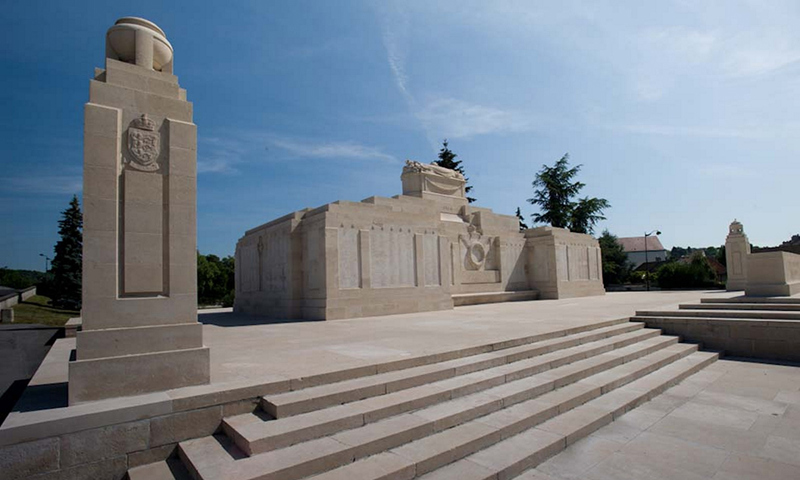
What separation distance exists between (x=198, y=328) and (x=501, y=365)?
455 centimetres

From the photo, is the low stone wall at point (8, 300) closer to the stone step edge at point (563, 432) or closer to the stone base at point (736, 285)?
the stone step edge at point (563, 432)

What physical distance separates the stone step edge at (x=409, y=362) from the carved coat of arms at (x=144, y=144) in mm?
3108

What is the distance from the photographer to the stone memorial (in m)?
15.0

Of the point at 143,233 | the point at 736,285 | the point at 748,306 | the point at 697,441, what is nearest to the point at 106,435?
the point at 143,233

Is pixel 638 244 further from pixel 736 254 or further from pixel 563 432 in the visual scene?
pixel 563 432

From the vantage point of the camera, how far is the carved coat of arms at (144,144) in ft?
17.0

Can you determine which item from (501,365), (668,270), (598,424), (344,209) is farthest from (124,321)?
(668,270)

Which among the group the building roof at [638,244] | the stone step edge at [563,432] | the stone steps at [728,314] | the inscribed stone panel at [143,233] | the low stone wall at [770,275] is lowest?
the stone step edge at [563,432]

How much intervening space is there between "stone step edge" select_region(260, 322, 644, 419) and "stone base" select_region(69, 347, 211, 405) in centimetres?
97

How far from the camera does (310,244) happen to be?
15.6 meters

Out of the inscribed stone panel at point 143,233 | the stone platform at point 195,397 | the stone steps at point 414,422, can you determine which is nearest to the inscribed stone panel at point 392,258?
the stone platform at point 195,397

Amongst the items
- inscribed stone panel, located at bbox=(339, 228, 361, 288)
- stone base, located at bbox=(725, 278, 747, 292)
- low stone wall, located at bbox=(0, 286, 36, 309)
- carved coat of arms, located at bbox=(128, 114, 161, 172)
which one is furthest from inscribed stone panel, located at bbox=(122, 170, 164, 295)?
low stone wall, located at bbox=(0, 286, 36, 309)

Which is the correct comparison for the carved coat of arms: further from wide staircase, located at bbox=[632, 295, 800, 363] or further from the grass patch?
the grass patch

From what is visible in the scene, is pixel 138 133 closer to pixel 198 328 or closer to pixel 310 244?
pixel 198 328
